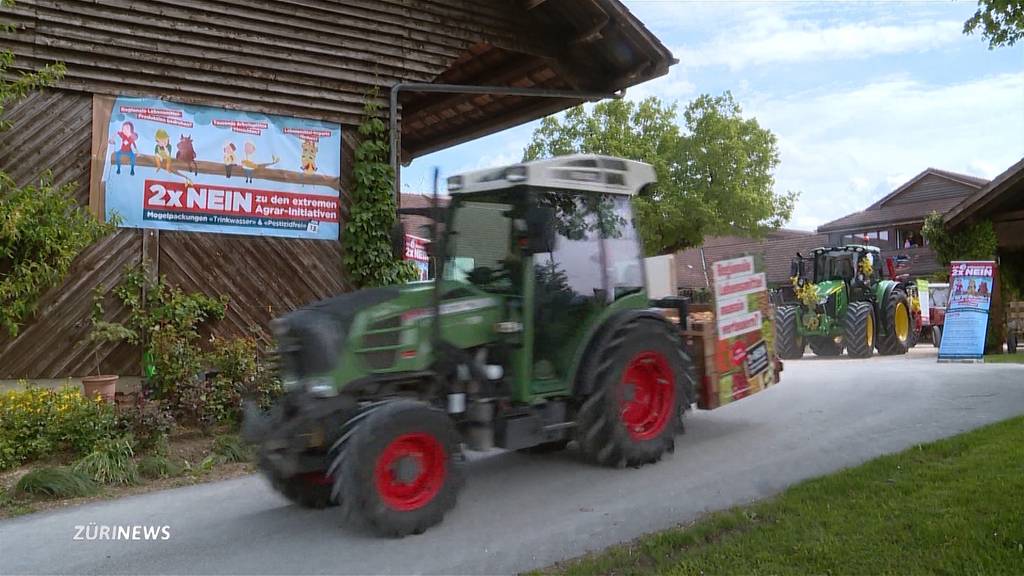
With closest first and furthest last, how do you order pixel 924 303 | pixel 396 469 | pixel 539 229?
pixel 396 469 < pixel 539 229 < pixel 924 303

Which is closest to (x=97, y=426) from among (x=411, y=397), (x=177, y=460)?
(x=177, y=460)

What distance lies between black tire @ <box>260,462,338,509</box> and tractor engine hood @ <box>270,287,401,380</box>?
0.75 meters

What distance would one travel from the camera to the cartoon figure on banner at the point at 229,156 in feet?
29.5

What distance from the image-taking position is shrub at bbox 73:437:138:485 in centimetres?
651

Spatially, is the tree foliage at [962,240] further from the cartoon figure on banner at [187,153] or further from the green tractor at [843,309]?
the cartoon figure on banner at [187,153]

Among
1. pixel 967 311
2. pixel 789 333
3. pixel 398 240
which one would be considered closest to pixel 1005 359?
pixel 967 311

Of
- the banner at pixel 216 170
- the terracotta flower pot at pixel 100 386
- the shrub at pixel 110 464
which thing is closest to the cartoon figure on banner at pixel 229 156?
the banner at pixel 216 170

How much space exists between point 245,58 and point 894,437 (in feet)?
25.6

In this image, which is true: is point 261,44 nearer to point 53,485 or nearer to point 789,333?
point 53,485

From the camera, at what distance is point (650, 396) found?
21.7 feet

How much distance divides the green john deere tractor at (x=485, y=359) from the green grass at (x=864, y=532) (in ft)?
3.81

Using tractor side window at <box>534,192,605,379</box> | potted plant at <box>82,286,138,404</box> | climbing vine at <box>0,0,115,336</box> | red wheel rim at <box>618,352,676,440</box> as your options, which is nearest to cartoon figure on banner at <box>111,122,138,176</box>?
climbing vine at <box>0,0,115,336</box>

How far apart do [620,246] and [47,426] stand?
518cm

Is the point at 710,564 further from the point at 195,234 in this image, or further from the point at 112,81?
the point at 112,81
